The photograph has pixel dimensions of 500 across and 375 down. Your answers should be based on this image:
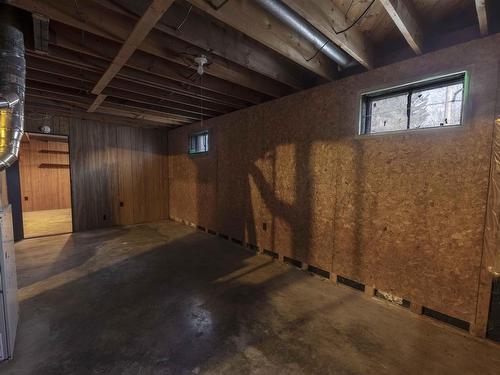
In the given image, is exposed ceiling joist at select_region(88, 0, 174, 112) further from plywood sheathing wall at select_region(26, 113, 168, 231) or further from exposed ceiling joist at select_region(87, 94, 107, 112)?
plywood sheathing wall at select_region(26, 113, 168, 231)

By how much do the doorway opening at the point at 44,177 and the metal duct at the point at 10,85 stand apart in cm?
563

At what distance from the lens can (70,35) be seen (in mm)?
2002

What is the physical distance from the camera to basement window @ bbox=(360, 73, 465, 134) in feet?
6.23

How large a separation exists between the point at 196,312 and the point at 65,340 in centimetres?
95

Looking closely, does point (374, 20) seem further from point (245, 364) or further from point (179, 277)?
point (179, 277)

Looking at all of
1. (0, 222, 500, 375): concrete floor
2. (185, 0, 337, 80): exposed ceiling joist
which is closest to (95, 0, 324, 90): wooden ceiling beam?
(185, 0, 337, 80): exposed ceiling joist

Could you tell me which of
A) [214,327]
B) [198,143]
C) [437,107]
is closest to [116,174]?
[198,143]

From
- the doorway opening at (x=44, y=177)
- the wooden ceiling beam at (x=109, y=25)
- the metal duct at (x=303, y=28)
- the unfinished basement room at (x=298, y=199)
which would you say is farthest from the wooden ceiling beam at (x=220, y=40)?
the doorway opening at (x=44, y=177)

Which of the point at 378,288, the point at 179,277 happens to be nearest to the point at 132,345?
the point at 179,277

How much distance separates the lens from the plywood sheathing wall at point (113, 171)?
4.71m

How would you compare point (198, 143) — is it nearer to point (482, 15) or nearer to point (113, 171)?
point (113, 171)

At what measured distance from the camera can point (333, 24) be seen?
5.85 ft

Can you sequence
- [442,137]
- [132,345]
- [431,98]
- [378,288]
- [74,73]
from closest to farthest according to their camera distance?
1. [132,345]
2. [442,137]
3. [431,98]
4. [378,288]
5. [74,73]

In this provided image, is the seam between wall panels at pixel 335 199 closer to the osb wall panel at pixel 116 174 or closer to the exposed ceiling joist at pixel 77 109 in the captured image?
the exposed ceiling joist at pixel 77 109
